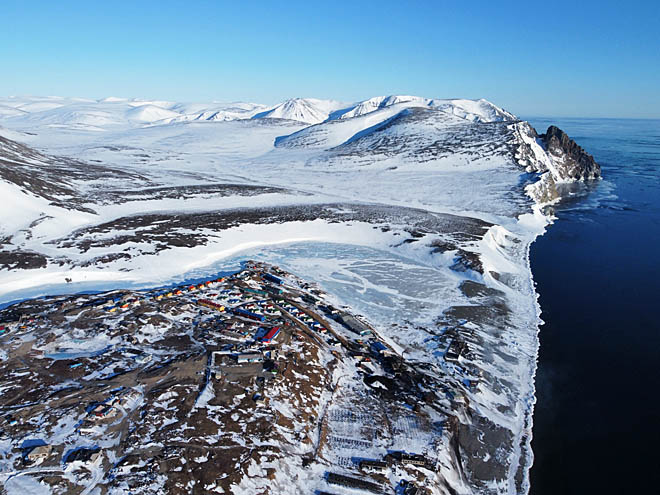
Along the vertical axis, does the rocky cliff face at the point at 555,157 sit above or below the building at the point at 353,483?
above

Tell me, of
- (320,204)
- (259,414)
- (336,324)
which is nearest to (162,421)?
(259,414)

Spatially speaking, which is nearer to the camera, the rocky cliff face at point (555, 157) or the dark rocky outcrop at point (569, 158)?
the rocky cliff face at point (555, 157)

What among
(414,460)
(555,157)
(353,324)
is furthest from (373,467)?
(555,157)

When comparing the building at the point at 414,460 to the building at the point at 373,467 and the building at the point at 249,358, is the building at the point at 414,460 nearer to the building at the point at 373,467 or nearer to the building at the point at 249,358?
the building at the point at 373,467

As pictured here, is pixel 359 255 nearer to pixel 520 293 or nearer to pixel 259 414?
pixel 520 293

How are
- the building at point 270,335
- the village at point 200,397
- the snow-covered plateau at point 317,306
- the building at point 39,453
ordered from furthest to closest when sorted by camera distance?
the building at point 270,335 → the snow-covered plateau at point 317,306 → the village at point 200,397 → the building at point 39,453

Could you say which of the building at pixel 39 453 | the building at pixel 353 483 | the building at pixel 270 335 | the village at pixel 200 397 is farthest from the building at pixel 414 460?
the building at pixel 39 453
